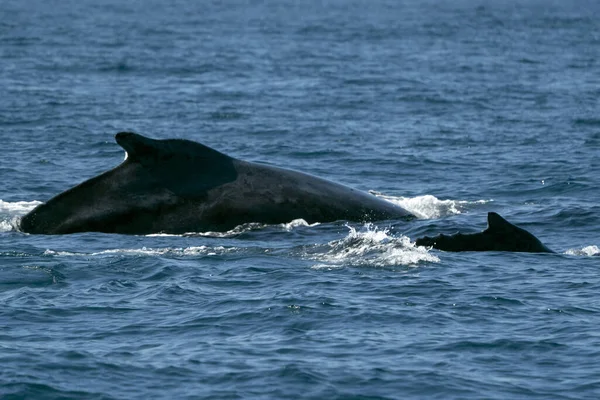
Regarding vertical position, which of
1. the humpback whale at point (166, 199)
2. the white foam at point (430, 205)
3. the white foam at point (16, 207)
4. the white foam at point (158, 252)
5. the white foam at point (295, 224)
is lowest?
the white foam at point (430, 205)

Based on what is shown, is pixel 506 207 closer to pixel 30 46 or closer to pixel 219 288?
pixel 219 288

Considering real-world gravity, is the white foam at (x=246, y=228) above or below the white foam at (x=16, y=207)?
above

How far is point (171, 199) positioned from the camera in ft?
63.8

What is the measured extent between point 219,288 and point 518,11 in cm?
9301

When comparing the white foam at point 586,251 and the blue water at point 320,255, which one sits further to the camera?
the white foam at point 586,251

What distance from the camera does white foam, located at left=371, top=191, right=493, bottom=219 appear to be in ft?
70.6

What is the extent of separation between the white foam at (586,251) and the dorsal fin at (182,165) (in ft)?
16.6

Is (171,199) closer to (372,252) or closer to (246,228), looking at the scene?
(246,228)

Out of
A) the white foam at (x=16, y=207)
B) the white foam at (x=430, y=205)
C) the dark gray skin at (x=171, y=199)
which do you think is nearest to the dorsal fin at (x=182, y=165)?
the dark gray skin at (x=171, y=199)

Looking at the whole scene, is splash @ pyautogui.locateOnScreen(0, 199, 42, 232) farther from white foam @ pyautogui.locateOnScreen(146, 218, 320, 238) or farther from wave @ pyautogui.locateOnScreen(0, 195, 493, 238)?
white foam @ pyautogui.locateOnScreen(146, 218, 320, 238)

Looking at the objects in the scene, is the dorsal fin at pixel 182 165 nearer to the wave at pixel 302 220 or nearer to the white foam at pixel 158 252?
the wave at pixel 302 220

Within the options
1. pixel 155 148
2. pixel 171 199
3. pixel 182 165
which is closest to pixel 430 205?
pixel 182 165

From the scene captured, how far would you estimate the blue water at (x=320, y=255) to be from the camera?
13.1m

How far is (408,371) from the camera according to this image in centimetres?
1305
